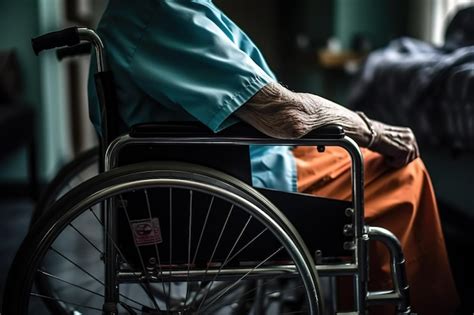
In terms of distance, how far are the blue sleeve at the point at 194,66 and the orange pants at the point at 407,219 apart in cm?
31

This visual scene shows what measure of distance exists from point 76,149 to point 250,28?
2.73 meters

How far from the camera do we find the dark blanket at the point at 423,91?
6.71 ft

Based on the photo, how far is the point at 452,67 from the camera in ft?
6.94

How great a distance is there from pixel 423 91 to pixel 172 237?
1.40 meters

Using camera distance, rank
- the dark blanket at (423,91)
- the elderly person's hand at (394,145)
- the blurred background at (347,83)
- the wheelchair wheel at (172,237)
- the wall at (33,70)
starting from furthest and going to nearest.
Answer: the wall at (33,70) → the blurred background at (347,83) → the dark blanket at (423,91) → the elderly person's hand at (394,145) → the wheelchair wheel at (172,237)

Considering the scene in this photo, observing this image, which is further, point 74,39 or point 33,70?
point 33,70

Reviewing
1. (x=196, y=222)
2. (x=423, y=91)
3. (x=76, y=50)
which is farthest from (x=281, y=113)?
(x=423, y=91)

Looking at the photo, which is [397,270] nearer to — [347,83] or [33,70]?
[33,70]

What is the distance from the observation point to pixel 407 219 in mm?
1284

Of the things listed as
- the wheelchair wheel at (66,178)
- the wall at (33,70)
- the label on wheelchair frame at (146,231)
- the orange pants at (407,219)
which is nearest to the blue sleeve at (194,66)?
the label on wheelchair frame at (146,231)

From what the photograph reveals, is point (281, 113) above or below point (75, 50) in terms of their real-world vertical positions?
below

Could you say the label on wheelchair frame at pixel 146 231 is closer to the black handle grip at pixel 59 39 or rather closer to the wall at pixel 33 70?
the black handle grip at pixel 59 39

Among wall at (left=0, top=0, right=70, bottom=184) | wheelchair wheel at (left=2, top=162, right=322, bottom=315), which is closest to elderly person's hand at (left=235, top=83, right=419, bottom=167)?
wheelchair wheel at (left=2, top=162, right=322, bottom=315)

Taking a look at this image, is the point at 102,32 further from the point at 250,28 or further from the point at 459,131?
the point at 250,28
